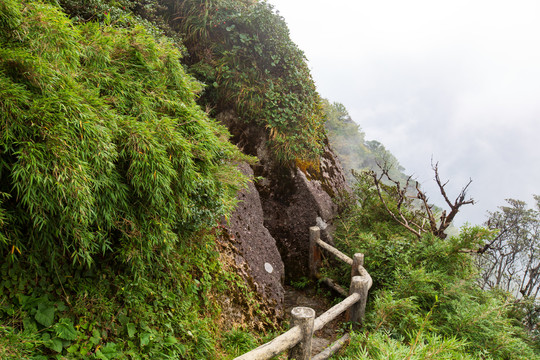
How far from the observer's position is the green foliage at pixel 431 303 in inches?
158

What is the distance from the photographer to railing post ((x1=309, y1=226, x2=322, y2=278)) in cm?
751

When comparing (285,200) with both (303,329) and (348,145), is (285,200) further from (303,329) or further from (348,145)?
(348,145)

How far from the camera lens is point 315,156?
846 centimetres

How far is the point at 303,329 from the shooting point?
3.73m

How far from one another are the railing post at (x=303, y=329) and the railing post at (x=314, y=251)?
3715 mm

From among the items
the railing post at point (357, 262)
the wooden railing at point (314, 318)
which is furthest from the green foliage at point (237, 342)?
the railing post at point (357, 262)

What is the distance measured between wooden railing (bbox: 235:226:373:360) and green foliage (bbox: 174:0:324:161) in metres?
2.81

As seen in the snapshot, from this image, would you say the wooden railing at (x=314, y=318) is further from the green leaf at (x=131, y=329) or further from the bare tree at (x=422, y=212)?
the bare tree at (x=422, y=212)

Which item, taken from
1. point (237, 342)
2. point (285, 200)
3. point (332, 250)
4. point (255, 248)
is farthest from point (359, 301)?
point (285, 200)

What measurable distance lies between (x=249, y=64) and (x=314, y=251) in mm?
5294

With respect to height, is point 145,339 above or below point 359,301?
below

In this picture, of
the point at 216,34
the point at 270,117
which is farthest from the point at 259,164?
→ the point at 216,34

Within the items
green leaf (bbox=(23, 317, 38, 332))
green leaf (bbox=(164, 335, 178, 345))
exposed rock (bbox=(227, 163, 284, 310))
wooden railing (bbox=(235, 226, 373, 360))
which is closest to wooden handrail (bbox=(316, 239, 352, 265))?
wooden railing (bbox=(235, 226, 373, 360))

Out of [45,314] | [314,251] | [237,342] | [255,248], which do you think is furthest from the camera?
[314,251]
